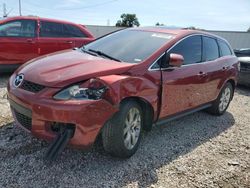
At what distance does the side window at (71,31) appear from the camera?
27.8 feet

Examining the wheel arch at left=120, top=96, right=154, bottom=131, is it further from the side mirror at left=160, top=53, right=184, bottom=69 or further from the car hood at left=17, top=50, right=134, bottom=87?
the side mirror at left=160, top=53, right=184, bottom=69

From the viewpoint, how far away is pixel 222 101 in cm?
614

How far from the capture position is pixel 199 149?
14.4 feet

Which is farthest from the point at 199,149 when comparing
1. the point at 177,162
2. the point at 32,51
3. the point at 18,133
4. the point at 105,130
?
the point at 32,51

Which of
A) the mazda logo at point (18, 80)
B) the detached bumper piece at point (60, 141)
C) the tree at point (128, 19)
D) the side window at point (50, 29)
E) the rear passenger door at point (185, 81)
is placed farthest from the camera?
the tree at point (128, 19)

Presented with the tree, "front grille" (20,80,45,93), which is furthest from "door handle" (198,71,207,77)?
the tree

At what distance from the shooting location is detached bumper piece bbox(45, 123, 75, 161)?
307cm

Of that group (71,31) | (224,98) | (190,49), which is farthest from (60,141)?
(71,31)

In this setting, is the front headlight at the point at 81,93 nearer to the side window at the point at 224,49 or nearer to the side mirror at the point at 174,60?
the side mirror at the point at 174,60

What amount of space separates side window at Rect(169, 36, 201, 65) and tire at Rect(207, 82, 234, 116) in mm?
1336

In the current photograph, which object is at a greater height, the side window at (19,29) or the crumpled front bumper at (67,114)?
the side window at (19,29)

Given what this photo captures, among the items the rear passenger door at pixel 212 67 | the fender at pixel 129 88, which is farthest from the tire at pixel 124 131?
the rear passenger door at pixel 212 67

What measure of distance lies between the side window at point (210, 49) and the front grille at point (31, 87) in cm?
305

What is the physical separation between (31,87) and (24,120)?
1.31 ft
